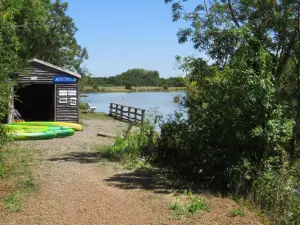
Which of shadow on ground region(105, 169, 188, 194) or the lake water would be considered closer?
shadow on ground region(105, 169, 188, 194)

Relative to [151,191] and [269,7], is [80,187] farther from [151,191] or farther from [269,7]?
[269,7]

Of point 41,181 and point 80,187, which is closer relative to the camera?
point 80,187

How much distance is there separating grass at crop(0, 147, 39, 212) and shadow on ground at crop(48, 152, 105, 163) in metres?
0.97

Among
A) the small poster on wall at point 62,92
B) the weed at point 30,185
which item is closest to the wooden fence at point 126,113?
the small poster on wall at point 62,92

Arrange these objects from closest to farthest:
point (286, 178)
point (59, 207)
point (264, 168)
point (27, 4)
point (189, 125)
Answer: point (59, 207)
point (286, 178)
point (264, 168)
point (189, 125)
point (27, 4)

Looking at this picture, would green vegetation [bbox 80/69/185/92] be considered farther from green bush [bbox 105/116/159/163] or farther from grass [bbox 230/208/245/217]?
grass [bbox 230/208/245/217]

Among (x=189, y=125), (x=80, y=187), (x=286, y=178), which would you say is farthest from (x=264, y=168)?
(x=80, y=187)

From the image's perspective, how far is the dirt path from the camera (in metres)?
6.37

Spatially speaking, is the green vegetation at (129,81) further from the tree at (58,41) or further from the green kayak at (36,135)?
the green kayak at (36,135)

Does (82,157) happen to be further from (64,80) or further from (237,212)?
(64,80)

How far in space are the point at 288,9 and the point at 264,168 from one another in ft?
13.9

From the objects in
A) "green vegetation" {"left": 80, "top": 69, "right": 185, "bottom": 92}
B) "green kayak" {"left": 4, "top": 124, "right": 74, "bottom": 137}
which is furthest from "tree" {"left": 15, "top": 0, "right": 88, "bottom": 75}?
"green vegetation" {"left": 80, "top": 69, "right": 185, "bottom": 92}

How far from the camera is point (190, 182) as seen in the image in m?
9.27

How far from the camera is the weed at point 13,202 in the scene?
676 cm
